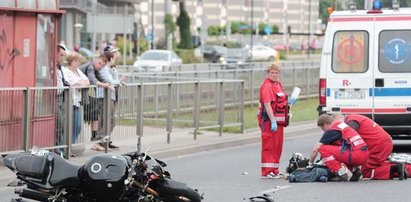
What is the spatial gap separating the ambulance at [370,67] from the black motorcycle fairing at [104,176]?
30.8 ft

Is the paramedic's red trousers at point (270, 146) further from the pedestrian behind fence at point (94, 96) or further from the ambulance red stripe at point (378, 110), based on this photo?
the ambulance red stripe at point (378, 110)

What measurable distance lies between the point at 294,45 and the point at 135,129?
98.9 m

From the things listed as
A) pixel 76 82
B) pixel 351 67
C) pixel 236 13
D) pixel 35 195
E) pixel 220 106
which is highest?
pixel 236 13

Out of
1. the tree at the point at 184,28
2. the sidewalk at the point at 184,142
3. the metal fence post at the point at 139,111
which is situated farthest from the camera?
the tree at the point at 184,28

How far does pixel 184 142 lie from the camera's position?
19.8m

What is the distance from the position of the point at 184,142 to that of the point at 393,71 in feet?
13.9

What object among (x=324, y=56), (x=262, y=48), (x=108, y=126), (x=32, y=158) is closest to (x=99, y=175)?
(x=32, y=158)

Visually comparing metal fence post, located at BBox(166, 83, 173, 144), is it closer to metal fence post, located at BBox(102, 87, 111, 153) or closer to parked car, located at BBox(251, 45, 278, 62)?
metal fence post, located at BBox(102, 87, 111, 153)

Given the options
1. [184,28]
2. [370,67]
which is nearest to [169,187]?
[370,67]

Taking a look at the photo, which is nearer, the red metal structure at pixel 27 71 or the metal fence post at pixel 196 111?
the red metal structure at pixel 27 71

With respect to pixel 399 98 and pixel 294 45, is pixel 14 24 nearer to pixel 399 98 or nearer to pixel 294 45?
pixel 399 98

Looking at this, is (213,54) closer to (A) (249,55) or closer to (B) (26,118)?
(A) (249,55)

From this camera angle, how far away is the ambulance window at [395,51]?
1809 cm

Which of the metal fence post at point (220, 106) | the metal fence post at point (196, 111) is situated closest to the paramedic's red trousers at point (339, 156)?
the metal fence post at point (196, 111)
